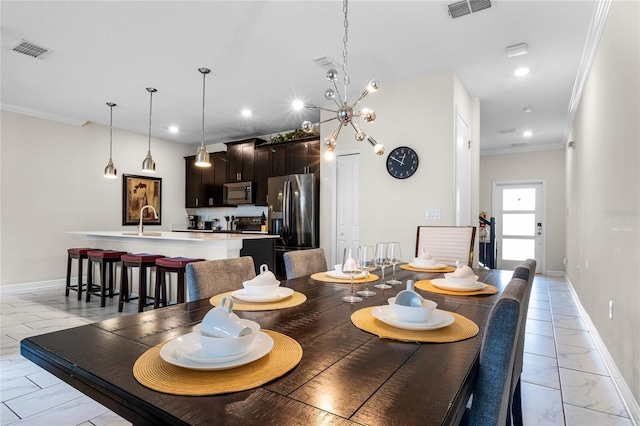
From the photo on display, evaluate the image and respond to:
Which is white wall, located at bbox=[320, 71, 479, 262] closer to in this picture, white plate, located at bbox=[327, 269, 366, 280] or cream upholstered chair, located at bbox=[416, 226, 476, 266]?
cream upholstered chair, located at bbox=[416, 226, 476, 266]

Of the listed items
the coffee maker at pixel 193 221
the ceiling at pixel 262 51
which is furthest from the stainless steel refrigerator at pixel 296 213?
the coffee maker at pixel 193 221

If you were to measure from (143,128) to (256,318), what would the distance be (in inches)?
240

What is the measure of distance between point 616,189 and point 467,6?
171 centimetres

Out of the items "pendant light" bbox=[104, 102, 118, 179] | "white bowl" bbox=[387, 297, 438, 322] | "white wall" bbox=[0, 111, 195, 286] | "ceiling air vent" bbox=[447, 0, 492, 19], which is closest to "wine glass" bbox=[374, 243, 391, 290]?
"white bowl" bbox=[387, 297, 438, 322]

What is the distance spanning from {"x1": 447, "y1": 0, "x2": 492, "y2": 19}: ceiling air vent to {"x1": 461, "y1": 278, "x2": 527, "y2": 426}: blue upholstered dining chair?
256cm

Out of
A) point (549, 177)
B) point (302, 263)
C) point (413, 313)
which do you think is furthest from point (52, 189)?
point (549, 177)

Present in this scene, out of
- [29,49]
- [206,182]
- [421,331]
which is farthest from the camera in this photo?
[206,182]

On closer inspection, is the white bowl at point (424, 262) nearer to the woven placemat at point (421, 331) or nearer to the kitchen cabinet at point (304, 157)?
the woven placemat at point (421, 331)

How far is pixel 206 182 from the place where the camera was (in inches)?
279

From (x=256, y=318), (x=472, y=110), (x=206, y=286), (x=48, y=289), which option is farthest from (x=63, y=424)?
(x=472, y=110)

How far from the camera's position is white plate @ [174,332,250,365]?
2.67ft

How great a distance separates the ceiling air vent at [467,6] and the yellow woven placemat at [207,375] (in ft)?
9.28

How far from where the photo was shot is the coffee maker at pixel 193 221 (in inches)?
294

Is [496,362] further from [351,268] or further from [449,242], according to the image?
[449,242]
